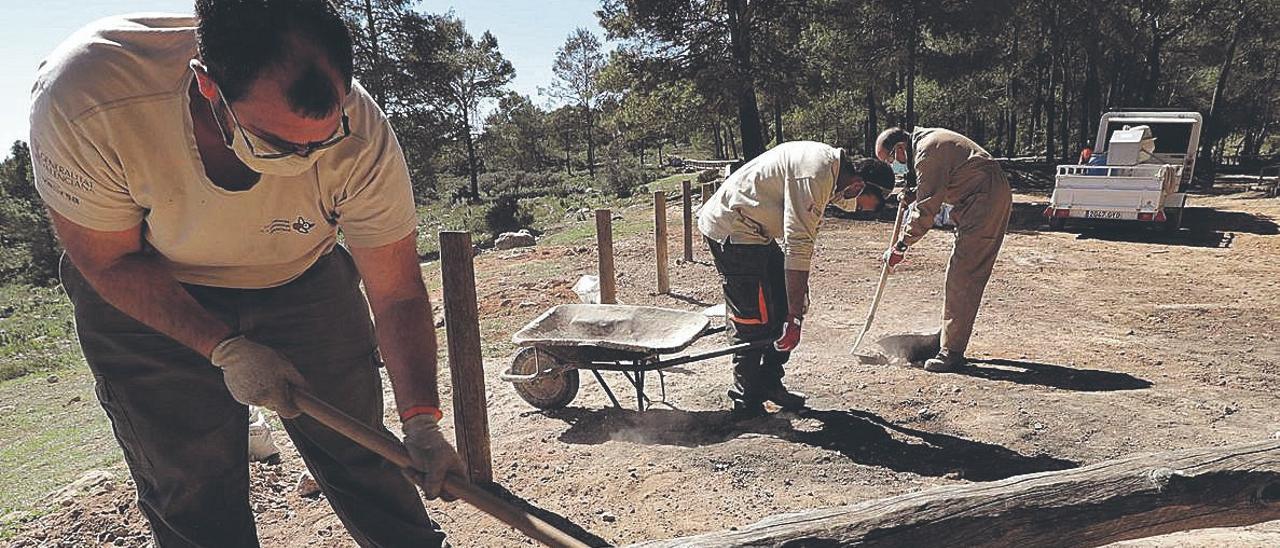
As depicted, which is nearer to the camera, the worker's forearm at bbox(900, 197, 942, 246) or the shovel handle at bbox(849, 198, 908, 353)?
the worker's forearm at bbox(900, 197, 942, 246)

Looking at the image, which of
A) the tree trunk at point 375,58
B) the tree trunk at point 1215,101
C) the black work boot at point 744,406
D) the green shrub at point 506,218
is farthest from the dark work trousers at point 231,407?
the tree trunk at point 1215,101

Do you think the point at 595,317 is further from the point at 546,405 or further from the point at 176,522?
the point at 176,522

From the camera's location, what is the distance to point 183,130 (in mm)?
1785

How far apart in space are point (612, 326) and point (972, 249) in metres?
2.58

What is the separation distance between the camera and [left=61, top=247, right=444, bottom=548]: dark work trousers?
2.02 m

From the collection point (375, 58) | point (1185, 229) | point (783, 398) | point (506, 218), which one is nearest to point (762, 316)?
point (783, 398)

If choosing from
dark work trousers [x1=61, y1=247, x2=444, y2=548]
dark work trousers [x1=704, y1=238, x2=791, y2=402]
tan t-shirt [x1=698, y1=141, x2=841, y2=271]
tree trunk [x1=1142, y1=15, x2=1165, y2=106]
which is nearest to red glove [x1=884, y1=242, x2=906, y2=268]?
dark work trousers [x1=704, y1=238, x2=791, y2=402]

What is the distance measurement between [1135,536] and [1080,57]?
2898cm

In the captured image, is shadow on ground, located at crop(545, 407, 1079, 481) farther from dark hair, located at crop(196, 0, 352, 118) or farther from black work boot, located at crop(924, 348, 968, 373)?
dark hair, located at crop(196, 0, 352, 118)

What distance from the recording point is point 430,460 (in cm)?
196

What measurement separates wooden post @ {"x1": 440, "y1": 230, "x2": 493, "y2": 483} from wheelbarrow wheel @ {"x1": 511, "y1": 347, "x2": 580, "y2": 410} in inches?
38.1

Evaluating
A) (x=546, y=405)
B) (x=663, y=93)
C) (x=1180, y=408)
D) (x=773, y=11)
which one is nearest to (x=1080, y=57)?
(x=773, y=11)

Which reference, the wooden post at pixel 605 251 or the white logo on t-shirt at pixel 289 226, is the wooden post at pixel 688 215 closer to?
the wooden post at pixel 605 251

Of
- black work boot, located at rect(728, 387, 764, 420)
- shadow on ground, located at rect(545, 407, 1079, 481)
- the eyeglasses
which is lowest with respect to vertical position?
shadow on ground, located at rect(545, 407, 1079, 481)
